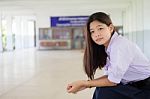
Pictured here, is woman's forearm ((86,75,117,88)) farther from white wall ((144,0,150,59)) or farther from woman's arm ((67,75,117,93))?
white wall ((144,0,150,59))

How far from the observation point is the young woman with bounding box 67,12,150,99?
6.20 ft

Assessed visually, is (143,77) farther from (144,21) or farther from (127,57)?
(144,21)

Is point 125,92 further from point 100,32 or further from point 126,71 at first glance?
point 100,32

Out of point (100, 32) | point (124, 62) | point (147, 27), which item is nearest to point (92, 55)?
point (100, 32)

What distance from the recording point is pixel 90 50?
211cm

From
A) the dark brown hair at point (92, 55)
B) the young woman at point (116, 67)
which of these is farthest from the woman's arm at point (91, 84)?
the dark brown hair at point (92, 55)

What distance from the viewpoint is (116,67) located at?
1875mm

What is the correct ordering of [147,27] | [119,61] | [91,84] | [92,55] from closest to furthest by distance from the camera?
[119,61]
[91,84]
[92,55]
[147,27]

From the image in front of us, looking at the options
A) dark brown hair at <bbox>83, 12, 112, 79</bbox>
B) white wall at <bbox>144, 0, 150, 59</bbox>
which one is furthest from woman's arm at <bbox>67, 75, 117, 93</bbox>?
white wall at <bbox>144, 0, 150, 59</bbox>

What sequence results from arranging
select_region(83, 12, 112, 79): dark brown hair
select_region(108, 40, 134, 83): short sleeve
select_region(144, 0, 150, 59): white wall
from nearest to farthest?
select_region(108, 40, 134, 83): short sleeve → select_region(83, 12, 112, 79): dark brown hair → select_region(144, 0, 150, 59): white wall

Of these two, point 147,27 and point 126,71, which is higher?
point 147,27

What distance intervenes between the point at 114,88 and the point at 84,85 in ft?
0.65

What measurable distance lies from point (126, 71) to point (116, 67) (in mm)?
104

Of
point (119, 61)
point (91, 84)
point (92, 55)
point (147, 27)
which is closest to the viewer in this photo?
point (119, 61)
